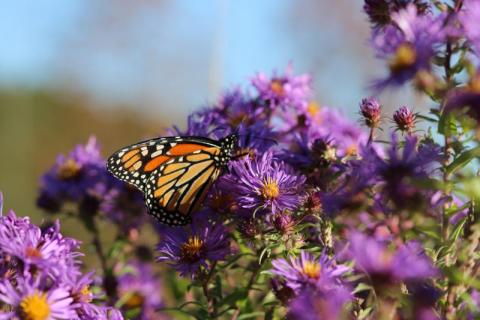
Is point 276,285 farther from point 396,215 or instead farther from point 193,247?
point 396,215

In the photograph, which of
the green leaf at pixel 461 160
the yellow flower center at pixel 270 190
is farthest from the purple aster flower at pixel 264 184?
the green leaf at pixel 461 160

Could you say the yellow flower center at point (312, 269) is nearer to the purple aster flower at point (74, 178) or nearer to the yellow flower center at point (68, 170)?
the purple aster flower at point (74, 178)

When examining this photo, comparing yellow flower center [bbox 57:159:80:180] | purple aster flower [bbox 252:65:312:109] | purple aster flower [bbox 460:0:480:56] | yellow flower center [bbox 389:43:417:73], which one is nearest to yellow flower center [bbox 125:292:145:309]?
yellow flower center [bbox 57:159:80:180]

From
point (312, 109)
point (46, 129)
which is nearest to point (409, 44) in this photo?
point (312, 109)

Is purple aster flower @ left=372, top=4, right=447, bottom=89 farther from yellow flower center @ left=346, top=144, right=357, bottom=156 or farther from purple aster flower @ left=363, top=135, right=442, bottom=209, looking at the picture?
yellow flower center @ left=346, top=144, right=357, bottom=156

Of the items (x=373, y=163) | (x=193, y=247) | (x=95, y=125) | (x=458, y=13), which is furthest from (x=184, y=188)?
(x=95, y=125)

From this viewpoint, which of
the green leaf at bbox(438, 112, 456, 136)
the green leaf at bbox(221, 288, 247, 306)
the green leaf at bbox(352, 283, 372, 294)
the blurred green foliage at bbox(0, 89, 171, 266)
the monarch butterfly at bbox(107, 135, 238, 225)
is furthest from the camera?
the blurred green foliage at bbox(0, 89, 171, 266)

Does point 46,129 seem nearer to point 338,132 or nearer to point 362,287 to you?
point 338,132
